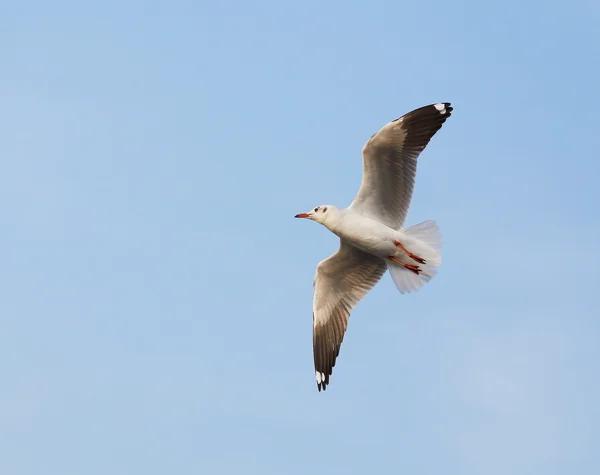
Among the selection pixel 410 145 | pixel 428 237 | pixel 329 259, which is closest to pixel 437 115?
pixel 410 145

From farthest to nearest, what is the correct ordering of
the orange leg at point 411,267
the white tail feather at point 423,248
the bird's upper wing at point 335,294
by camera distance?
the bird's upper wing at point 335,294 < the orange leg at point 411,267 < the white tail feather at point 423,248

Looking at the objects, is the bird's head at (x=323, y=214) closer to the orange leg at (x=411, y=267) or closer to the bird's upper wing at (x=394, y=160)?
the bird's upper wing at (x=394, y=160)

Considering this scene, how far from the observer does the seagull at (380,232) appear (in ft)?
36.6

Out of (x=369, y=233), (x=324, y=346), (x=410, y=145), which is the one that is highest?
(x=410, y=145)

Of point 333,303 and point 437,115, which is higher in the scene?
point 437,115

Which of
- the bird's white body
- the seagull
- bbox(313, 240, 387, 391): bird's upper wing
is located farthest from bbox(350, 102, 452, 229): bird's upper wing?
bbox(313, 240, 387, 391): bird's upper wing

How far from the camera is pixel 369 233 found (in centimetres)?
1134

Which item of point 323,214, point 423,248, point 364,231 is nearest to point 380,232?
point 364,231

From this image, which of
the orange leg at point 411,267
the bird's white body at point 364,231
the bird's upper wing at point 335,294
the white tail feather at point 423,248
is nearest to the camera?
the bird's white body at point 364,231

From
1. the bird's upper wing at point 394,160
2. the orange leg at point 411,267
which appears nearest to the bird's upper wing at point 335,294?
the orange leg at point 411,267

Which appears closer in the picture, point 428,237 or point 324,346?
point 428,237

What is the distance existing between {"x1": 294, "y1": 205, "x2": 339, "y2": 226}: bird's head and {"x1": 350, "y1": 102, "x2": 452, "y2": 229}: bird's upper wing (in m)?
A: 0.23

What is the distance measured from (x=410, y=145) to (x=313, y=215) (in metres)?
1.40

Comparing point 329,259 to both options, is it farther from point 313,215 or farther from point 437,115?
point 437,115
